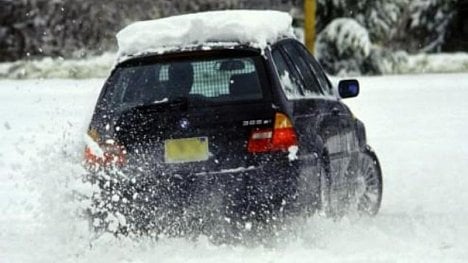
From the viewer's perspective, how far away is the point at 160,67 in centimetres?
718

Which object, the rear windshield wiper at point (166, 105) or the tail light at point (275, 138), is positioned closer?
the tail light at point (275, 138)

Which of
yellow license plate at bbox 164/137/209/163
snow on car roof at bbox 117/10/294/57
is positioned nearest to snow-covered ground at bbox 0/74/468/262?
yellow license plate at bbox 164/137/209/163

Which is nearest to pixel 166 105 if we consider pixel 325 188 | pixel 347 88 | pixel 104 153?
pixel 104 153

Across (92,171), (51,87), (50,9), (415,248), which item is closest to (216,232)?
(92,171)

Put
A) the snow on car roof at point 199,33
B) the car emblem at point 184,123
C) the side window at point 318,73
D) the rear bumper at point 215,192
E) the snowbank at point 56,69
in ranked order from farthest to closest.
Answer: the snowbank at point 56,69
the side window at point 318,73
the snow on car roof at point 199,33
the car emblem at point 184,123
the rear bumper at point 215,192

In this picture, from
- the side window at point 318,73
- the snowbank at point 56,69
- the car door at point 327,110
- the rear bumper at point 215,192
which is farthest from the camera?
the snowbank at point 56,69

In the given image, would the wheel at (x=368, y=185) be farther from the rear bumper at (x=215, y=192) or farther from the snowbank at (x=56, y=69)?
the snowbank at (x=56, y=69)

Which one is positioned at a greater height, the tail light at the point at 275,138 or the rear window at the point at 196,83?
the rear window at the point at 196,83

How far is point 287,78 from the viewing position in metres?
7.31

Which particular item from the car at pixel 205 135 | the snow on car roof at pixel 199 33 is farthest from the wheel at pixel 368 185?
the snow on car roof at pixel 199 33

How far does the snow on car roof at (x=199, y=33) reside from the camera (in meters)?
7.11

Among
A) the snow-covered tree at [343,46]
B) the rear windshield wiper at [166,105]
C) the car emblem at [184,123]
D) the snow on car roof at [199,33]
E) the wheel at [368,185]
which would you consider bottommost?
the snow-covered tree at [343,46]

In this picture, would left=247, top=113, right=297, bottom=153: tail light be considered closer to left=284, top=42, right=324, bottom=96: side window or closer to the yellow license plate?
→ the yellow license plate

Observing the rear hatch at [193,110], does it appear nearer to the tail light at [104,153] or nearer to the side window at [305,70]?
the tail light at [104,153]
